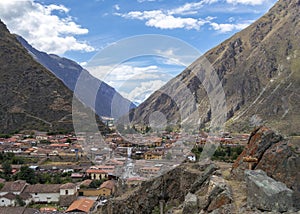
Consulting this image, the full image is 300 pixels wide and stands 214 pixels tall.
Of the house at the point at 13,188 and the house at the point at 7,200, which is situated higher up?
the house at the point at 13,188

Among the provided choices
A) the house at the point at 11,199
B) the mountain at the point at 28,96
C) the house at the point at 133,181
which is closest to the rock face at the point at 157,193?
the house at the point at 133,181

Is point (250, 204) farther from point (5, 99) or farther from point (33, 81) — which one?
point (33, 81)

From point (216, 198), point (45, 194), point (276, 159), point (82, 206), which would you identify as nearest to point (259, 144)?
point (276, 159)

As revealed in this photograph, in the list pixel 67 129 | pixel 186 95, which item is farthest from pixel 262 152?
pixel 67 129

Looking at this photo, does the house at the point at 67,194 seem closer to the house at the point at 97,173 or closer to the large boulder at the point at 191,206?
the house at the point at 97,173

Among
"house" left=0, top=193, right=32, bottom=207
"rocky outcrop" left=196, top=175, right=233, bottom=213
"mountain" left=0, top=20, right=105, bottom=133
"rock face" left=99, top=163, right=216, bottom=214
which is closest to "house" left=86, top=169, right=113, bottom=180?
"house" left=0, top=193, right=32, bottom=207

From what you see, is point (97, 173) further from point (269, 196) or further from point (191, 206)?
point (269, 196)
